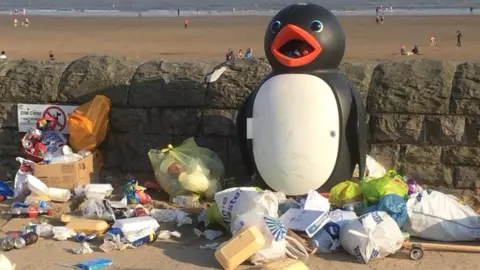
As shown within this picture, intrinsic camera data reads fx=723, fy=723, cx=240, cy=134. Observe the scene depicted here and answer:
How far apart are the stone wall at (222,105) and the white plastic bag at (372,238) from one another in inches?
57.3

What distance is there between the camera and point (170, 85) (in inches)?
256

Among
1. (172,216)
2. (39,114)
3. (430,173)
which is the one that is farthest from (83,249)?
(430,173)

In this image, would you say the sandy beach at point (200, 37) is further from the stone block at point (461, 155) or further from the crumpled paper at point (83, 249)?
the crumpled paper at point (83, 249)

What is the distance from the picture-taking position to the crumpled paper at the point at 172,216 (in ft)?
17.9

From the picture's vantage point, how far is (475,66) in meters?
5.98

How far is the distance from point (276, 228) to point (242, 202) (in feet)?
1.37

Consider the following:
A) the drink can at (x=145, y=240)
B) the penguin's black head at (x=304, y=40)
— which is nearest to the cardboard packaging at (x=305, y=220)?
the drink can at (x=145, y=240)

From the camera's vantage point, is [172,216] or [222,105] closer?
[172,216]

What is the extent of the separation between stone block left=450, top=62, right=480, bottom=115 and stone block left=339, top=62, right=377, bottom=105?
2.33 feet

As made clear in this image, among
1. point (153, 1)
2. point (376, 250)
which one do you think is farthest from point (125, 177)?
point (153, 1)

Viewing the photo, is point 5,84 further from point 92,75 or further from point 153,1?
point 153,1

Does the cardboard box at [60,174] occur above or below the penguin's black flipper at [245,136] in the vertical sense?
below

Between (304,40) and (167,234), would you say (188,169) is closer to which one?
(167,234)

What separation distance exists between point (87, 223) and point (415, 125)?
108 inches
